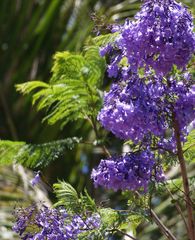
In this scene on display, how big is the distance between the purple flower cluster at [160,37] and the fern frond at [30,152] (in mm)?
887

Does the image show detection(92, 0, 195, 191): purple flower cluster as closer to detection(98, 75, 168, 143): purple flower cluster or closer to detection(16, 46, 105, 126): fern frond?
detection(98, 75, 168, 143): purple flower cluster

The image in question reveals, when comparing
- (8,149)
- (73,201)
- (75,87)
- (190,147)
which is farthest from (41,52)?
(73,201)

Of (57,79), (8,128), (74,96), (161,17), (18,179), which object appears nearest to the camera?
(161,17)

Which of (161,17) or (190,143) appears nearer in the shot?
(161,17)

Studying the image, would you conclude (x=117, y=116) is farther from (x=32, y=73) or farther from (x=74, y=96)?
(x=32, y=73)

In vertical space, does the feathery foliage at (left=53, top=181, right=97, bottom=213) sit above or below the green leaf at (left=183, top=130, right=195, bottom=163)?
below

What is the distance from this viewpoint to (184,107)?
7.53 ft

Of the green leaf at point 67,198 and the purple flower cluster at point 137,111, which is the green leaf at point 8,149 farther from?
the purple flower cluster at point 137,111

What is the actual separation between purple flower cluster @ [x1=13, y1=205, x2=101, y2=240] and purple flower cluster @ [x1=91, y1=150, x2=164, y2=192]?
17 centimetres

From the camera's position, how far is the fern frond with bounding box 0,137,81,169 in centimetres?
303

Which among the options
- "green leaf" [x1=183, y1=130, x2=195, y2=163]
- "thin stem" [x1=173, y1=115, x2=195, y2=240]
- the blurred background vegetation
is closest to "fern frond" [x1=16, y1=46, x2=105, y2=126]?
"green leaf" [x1=183, y1=130, x2=195, y2=163]

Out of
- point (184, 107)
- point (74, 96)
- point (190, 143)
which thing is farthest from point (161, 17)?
point (74, 96)

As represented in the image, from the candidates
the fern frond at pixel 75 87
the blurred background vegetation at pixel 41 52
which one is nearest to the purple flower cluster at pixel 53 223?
the fern frond at pixel 75 87

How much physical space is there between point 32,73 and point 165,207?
2023 millimetres
